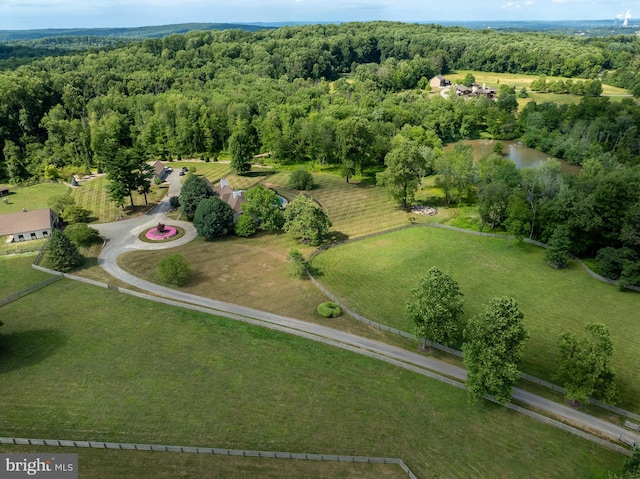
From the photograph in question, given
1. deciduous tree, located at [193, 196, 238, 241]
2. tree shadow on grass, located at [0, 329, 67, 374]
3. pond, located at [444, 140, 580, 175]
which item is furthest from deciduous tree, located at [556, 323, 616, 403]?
pond, located at [444, 140, 580, 175]

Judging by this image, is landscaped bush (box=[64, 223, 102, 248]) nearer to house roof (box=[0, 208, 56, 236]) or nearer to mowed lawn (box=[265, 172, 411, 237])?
house roof (box=[0, 208, 56, 236])

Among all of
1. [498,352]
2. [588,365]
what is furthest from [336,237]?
[588,365]

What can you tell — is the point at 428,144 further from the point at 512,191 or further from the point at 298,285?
the point at 298,285

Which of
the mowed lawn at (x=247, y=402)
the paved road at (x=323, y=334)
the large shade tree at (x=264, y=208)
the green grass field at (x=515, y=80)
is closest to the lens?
the mowed lawn at (x=247, y=402)

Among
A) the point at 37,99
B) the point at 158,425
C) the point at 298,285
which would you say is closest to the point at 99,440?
the point at 158,425

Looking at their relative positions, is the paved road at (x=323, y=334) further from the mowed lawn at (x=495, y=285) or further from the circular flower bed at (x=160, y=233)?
the mowed lawn at (x=495, y=285)

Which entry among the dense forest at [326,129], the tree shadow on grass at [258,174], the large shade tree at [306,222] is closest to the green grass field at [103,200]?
the dense forest at [326,129]
